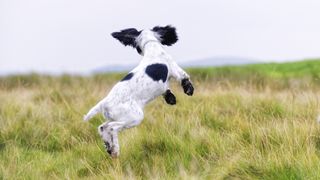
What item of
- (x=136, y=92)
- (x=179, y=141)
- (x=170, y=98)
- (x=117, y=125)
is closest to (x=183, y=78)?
(x=170, y=98)

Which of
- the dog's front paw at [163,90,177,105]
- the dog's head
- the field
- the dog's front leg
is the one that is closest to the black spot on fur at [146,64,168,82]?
the dog's front leg

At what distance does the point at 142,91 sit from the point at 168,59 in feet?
1.54

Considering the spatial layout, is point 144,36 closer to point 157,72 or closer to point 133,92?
point 157,72

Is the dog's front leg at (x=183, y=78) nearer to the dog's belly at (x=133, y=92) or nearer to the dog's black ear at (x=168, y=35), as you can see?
the dog's belly at (x=133, y=92)

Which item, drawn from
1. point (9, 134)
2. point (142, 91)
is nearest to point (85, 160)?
point (142, 91)

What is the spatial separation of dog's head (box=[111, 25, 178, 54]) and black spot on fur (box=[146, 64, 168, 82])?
0.42m

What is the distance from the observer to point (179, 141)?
568 centimetres

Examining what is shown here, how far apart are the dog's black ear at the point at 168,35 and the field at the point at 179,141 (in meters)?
0.91

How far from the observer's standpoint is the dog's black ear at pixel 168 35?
5.73m

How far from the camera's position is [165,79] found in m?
5.23

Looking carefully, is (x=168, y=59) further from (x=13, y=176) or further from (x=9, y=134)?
(x=9, y=134)

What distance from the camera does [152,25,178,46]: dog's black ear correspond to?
573cm

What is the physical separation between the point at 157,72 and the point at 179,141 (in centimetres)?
85

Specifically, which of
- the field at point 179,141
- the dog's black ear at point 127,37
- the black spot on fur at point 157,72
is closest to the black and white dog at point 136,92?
the black spot on fur at point 157,72
